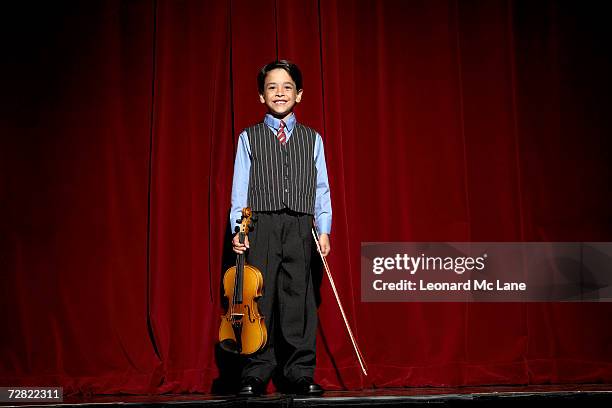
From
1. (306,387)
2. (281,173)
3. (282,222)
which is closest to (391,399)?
(306,387)

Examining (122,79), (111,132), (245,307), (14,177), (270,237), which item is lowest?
(245,307)

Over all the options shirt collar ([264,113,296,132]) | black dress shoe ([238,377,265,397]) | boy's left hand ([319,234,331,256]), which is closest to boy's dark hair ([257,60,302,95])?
shirt collar ([264,113,296,132])

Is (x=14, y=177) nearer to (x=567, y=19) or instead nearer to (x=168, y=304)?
(x=168, y=304)

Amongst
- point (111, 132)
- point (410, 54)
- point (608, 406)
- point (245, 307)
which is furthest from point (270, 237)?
point (608, 406)

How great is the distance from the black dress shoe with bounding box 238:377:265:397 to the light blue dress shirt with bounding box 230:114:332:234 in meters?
0.58

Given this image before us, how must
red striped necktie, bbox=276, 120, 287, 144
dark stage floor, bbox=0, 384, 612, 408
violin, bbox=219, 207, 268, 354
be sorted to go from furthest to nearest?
red striped necktie, bbox=276, 120, 287, 144, dark stage floor, bbox=0, 384, 612, 408, violin, bbox=219, 207, 268, 354

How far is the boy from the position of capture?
2.55 m

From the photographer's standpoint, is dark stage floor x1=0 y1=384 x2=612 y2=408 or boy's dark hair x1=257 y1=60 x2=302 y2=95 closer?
dark stage floor x1=0 y1=384 x2=612 y2=408

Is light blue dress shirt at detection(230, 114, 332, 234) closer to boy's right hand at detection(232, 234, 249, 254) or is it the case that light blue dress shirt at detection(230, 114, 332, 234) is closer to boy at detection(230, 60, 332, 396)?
boy at detection(230, 60, 332, 396)

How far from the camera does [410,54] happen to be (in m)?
3.24

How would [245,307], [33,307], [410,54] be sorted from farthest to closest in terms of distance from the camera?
[410,54] → [33,307] → [245,307]

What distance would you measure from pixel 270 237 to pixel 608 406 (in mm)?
1485

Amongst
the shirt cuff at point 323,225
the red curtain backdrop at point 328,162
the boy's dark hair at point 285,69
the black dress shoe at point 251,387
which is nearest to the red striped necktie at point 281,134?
the boy's dark hair at point 285,69

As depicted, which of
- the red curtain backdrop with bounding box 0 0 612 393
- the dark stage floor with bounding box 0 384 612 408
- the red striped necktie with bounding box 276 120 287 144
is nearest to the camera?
the dark stage floor with bounding box 0 384 612 408
